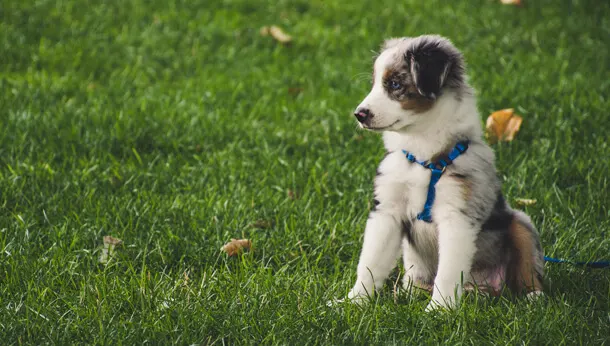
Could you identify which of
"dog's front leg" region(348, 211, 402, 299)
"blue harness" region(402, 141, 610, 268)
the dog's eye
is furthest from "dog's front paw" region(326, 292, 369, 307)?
the dog's eye

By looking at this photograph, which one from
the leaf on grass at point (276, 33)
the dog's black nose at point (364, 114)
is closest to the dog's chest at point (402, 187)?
the dog's black nose at point (364, 114)

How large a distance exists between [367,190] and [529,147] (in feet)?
4.02

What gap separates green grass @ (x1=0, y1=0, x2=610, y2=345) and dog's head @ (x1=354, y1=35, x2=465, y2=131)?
80 cm

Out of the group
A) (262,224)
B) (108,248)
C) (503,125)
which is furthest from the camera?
(503,125)

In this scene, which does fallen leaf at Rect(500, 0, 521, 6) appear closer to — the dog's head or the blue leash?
the blue leash

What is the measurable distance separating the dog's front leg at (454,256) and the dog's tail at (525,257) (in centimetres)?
33

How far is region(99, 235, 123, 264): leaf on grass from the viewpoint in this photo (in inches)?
142

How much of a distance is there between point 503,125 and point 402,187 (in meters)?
2.07

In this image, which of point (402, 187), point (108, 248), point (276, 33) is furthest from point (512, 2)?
point (108, 248)

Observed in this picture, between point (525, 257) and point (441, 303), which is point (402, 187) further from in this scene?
point (525, 257)

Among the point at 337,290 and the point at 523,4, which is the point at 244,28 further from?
the point at 337,290

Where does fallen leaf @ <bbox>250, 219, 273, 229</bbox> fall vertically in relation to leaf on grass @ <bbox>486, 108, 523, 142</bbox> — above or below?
below

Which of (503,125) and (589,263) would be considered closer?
(589,263)

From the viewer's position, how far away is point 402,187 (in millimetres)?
3146
